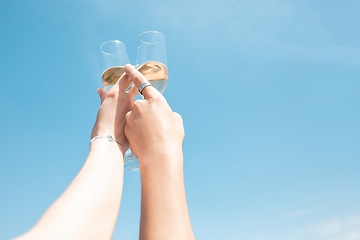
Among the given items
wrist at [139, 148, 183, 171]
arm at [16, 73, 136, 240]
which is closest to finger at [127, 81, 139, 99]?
arm at [16, 73, 136, 240]

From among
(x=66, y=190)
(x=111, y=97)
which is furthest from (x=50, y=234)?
(x=111, y=97)

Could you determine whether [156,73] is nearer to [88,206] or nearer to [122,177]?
[122,177]

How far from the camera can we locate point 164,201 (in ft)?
4.86

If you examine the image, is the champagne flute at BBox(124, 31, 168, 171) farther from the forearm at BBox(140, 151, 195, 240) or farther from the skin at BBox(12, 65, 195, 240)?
the forearm at BBox(140, 151, 195, 240)

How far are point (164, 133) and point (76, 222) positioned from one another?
1036 mm

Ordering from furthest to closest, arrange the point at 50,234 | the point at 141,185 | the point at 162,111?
the point at 162,111 < the point at 141,185 < the point at 50,234

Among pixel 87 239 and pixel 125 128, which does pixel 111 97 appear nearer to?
pixel 125 128

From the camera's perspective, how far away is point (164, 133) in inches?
78.6

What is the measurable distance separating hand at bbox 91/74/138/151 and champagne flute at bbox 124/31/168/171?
7.4 inches

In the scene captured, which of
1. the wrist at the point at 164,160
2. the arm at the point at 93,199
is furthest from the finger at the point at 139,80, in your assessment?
the wrist at the point at 164,160

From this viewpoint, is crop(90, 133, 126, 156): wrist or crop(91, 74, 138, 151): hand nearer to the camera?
crop(90, 133, 126, 156): wrist

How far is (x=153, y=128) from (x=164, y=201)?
2.26ft

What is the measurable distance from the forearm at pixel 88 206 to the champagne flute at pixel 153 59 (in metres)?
1.03

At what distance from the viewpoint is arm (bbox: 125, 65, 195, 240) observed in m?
1.36
